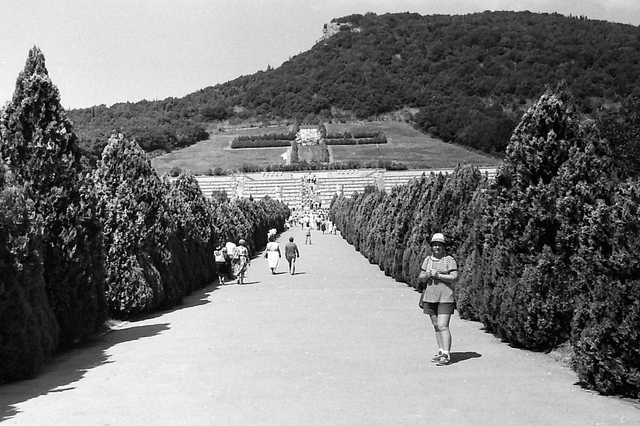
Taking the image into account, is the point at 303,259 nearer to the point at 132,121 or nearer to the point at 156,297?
the point at 156,297

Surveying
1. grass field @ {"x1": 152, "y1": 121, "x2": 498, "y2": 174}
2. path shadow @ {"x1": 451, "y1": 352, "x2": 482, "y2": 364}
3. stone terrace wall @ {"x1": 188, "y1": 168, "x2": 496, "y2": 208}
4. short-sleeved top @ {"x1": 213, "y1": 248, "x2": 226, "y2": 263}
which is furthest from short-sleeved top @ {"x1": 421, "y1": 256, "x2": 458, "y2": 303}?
grass field @ {"x1": 152, "y1": 121, "x2": 498, "y2": 174}

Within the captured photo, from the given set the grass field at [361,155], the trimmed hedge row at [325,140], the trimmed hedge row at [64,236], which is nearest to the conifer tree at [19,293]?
the trimmed hedge row at [64,236]

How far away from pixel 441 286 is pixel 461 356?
839 millimetres

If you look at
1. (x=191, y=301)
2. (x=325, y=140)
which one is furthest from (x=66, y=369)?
(x=325, y=140)

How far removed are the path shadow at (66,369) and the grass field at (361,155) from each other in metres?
65.4

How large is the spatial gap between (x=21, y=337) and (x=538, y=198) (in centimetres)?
533

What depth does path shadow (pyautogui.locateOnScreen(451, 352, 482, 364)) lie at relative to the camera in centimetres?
700

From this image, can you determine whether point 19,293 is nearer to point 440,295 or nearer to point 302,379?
point 302,379

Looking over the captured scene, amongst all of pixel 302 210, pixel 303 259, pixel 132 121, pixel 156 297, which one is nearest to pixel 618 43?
pixel 132 121

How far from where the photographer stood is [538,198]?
25.0 feet

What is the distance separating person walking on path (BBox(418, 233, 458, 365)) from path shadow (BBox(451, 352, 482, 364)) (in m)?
0.18

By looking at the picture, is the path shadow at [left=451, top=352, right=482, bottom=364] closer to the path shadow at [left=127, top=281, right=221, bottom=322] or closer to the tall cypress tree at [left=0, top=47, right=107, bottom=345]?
the tall cypress tree at [left=0, top=47, right=107, bottom=345]

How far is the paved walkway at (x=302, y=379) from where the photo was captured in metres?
5.08

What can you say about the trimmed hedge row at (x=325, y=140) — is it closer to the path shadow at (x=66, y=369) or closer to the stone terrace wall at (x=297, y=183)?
the stone terrace wall at (x=297, y=183)
